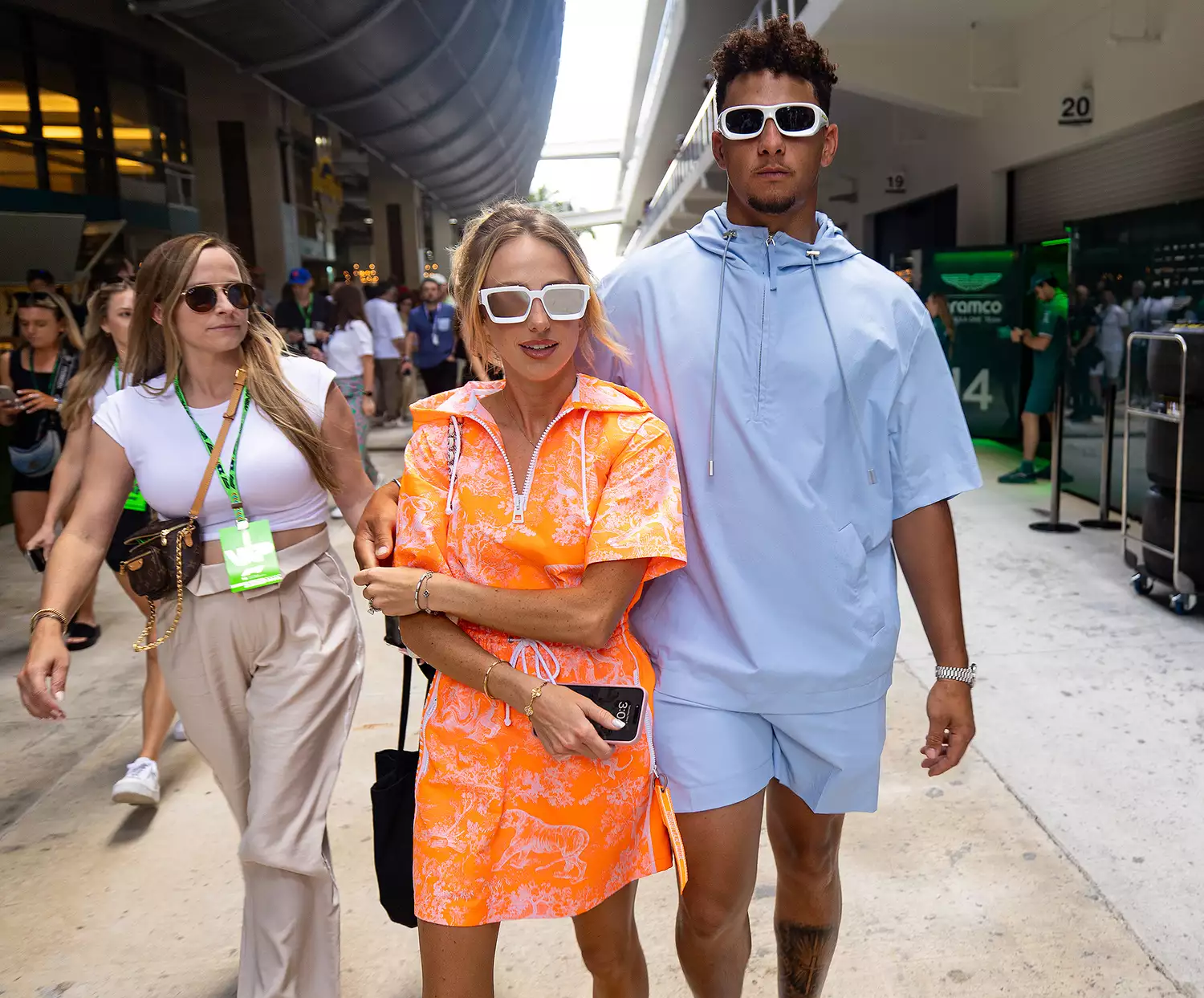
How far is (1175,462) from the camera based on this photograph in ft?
18.8

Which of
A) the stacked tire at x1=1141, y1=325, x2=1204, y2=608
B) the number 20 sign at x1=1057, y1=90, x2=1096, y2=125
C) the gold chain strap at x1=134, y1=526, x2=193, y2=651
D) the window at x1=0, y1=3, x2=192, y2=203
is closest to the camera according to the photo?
the gold chain strap at x1=134, y1=526, x2=193, y2=651

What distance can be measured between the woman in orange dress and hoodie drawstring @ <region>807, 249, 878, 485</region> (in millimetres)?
443

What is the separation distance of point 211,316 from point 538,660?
134cm

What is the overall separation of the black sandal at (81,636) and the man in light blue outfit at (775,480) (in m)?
4.81

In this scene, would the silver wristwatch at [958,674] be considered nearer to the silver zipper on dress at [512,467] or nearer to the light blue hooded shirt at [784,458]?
the light blue hooded shirt at [784,458]

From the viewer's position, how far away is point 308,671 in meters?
2.71

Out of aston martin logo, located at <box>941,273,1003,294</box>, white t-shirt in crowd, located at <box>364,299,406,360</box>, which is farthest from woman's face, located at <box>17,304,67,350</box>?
aston martin logo, located at <box>941,273,1003,294</box>

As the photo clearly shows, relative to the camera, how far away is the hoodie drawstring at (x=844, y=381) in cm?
219

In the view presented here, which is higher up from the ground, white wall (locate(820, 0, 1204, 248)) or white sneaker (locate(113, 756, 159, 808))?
white wall (locate(820, 0, 1204, 248))

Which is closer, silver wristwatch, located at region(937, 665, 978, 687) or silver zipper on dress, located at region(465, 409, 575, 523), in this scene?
silver zipper on dress, located at region(465, 409, 575, 523)

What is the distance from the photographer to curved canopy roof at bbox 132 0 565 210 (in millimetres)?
12875

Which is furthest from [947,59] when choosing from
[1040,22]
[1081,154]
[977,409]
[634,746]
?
[634,746]

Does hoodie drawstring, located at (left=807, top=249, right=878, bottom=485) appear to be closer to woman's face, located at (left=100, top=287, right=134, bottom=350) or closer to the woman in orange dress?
the woman in orange dress

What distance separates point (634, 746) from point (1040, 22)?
1103 cm
